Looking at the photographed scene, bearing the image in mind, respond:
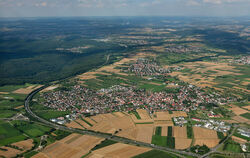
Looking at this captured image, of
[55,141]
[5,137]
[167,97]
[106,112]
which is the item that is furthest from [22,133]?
[167,97]

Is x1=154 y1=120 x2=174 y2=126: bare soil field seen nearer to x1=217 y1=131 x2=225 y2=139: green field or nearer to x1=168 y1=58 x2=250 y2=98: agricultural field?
x1=217 y1=131 x2=225 y2=139: green field

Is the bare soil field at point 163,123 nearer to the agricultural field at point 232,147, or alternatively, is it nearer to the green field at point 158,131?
the green field at point 158,131

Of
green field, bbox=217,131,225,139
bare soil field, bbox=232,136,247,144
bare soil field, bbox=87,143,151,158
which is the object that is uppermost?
green field, bbox=217,131,225,139

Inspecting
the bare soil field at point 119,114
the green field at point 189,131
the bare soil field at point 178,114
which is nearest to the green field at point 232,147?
the green field at point 189,131

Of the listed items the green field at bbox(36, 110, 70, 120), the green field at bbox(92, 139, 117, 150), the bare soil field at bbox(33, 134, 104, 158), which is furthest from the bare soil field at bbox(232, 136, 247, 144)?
the green field at bbox(36, 110, 70, 120)

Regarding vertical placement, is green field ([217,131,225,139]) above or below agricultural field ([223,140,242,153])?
above

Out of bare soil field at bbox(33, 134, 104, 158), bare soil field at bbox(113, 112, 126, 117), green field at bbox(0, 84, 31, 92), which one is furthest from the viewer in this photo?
green field at bbox(0, 84, 31, 92)
